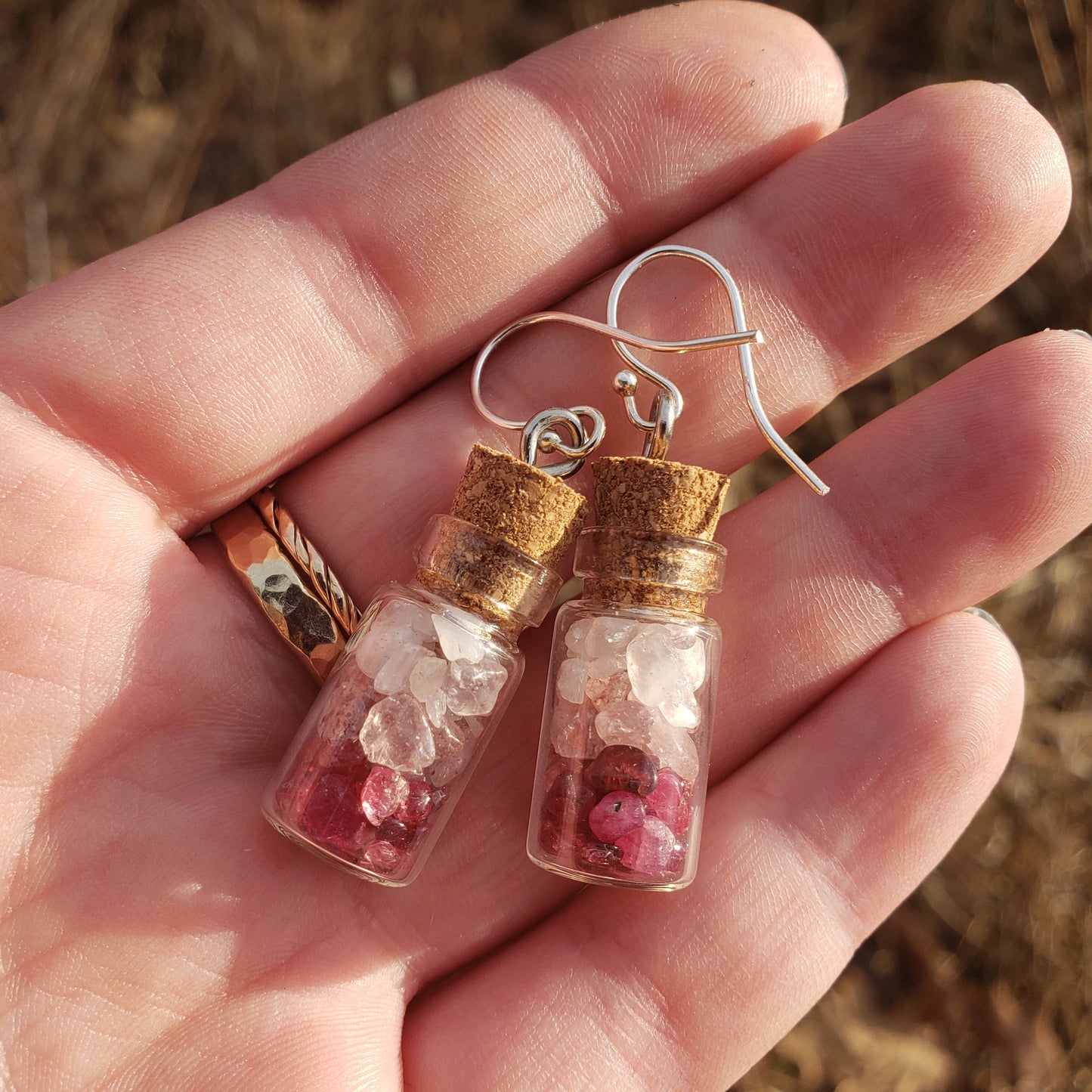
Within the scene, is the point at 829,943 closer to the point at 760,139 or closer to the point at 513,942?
the point at 513,942

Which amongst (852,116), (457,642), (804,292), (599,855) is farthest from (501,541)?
(852,116)

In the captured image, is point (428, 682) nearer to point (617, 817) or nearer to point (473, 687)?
point (473, 687)

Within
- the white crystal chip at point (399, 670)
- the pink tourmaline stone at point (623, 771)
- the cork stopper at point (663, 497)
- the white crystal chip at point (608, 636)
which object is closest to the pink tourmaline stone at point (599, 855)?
the pink tourmaline stone at point (623, 771)

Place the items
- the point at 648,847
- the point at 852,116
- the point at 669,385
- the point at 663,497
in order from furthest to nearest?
the point at 852,116 < the point at 669,385 < the point at 663,497 < the point at 648,847

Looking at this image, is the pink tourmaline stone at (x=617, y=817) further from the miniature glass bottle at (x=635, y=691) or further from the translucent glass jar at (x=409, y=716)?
the translucent glass jar at (x=409, y=716)

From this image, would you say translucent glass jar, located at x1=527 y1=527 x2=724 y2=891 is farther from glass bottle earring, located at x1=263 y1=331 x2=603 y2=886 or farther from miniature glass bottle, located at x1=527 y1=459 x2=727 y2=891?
glass bottle earring, located at x1=263 y1=331 x2=603 y2=886

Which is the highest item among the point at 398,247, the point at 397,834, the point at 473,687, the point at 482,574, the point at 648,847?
the point at 398,247

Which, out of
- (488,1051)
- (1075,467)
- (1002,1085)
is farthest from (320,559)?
(1002,1085)
